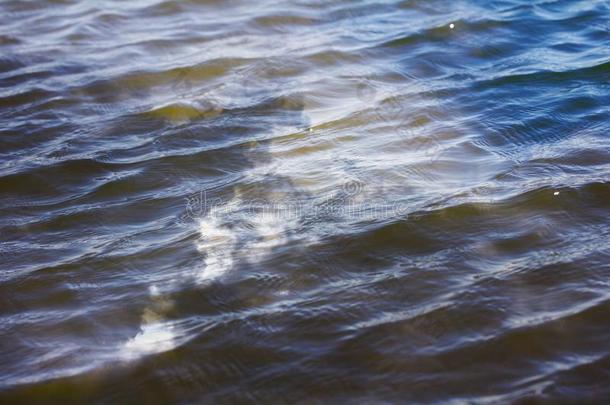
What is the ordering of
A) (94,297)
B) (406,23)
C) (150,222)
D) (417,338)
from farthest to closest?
(406,23) → (150,222) → (94,297) → (417,338)

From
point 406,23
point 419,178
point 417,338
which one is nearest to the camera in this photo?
point 417,338

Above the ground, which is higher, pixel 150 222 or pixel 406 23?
pixel 406 23

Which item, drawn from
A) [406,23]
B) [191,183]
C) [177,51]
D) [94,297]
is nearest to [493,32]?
[406,23]

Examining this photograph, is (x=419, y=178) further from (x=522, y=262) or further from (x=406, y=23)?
(x=406, y=23)

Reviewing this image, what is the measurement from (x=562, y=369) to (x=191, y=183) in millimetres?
2116

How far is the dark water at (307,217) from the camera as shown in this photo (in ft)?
8.54

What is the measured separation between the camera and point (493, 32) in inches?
236

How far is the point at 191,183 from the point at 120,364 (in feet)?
4.56

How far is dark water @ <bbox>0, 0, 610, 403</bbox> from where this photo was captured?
2602 millimetres

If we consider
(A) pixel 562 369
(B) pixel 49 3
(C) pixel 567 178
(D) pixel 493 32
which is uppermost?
(B) pixel 49 3

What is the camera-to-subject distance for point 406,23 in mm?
6293

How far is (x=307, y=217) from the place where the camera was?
3.49m

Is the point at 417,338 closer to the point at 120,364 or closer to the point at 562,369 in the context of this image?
the point at 562,369

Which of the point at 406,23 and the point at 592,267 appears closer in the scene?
the point at 592,267
